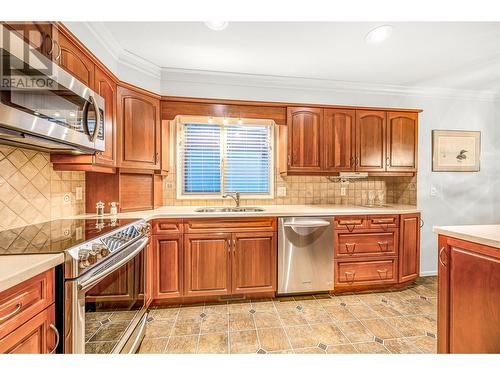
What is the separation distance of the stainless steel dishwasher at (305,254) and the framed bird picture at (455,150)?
1.86m

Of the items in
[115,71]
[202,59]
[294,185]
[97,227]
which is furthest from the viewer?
[294,185]

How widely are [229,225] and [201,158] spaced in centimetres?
106

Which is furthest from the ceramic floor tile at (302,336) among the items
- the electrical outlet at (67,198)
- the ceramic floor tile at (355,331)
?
the electrical outlet at (67,198)

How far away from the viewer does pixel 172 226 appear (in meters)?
2.21

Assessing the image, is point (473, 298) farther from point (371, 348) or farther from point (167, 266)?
point (167, 266)

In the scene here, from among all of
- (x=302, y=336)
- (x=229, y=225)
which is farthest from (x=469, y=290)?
(x=229, y=225)

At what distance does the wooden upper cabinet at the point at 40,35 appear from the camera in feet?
3.60

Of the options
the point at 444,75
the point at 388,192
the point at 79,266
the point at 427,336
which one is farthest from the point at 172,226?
the point at 444,75

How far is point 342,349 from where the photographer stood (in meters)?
1.66

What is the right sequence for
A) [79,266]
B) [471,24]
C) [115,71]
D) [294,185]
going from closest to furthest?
[79,266] → [471,24] → [115,71] → [294,185]

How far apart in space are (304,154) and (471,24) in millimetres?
1665

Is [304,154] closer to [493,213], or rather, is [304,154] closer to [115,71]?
[115,71]

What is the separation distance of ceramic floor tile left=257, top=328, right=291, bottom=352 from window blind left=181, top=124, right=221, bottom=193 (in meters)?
1.65

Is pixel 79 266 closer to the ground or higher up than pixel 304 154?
closer to the ground
